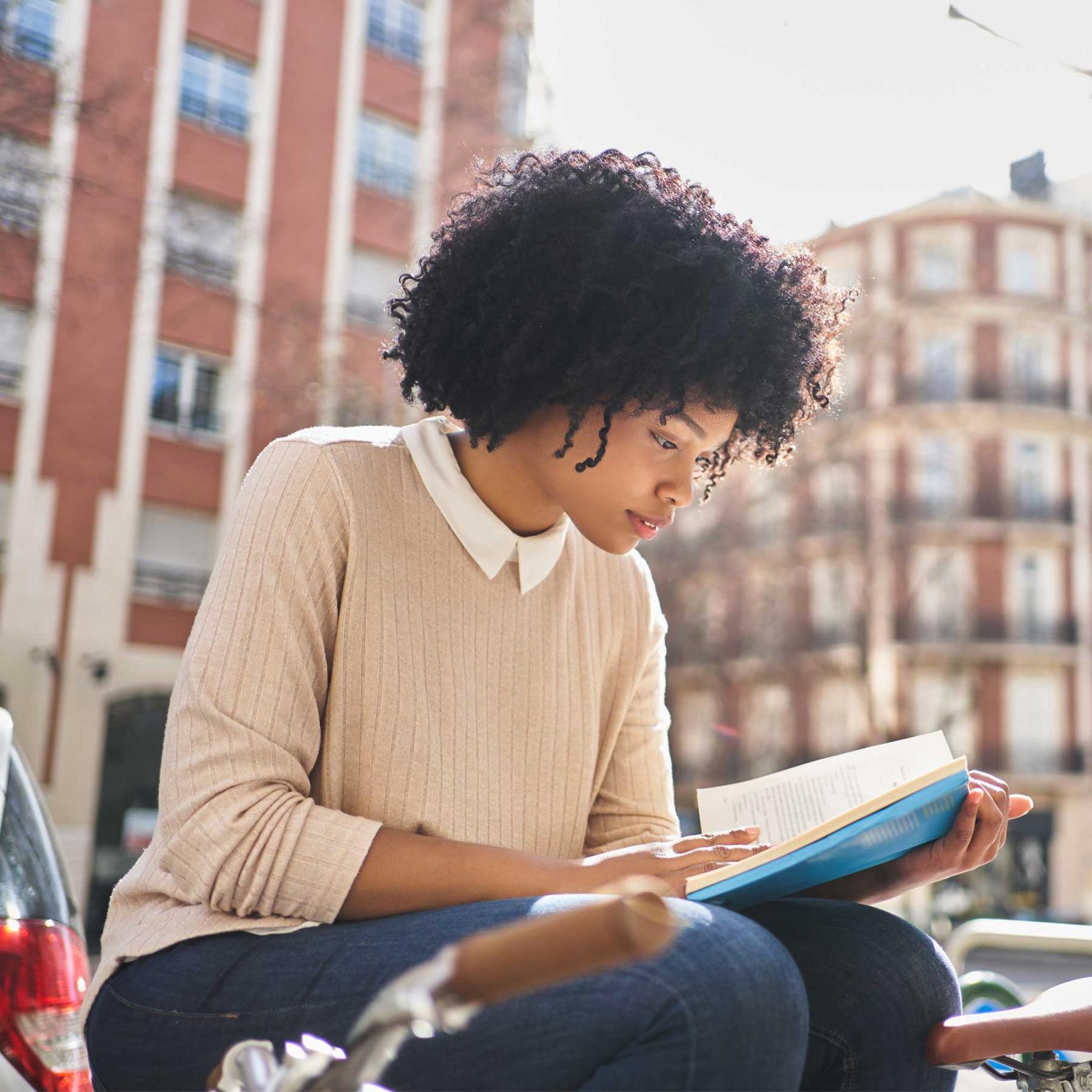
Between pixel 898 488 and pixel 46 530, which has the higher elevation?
pixel 898 488

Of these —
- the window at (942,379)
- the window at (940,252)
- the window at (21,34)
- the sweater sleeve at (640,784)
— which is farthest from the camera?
the window at (942,379)

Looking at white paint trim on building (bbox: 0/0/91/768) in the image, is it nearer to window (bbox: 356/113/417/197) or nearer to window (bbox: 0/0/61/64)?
window (bbox: 0/0/61/64)

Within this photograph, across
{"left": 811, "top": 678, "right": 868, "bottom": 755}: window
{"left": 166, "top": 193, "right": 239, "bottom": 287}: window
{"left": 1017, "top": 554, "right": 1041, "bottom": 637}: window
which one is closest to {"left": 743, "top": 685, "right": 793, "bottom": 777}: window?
{"left": 811, "top": 678, "right": 868, "bottom": 755}: window

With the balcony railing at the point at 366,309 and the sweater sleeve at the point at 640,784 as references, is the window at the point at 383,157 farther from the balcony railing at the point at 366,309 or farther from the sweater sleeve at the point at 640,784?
the sweater sleeve at the point at 640,784

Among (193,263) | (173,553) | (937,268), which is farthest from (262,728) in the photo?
(937,268)

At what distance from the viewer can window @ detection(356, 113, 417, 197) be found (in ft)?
59.8

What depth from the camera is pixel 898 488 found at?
2508cm

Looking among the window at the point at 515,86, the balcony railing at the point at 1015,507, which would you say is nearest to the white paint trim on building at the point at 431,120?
the window at the point at 515,86

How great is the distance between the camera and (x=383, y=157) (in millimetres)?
18438

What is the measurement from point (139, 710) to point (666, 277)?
15.0 metres

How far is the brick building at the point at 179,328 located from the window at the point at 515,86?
5 cm

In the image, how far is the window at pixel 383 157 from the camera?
1822cm

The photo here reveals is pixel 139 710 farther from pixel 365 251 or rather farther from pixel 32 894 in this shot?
pixel 32 894

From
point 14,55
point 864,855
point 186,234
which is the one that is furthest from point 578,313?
point 186,234
